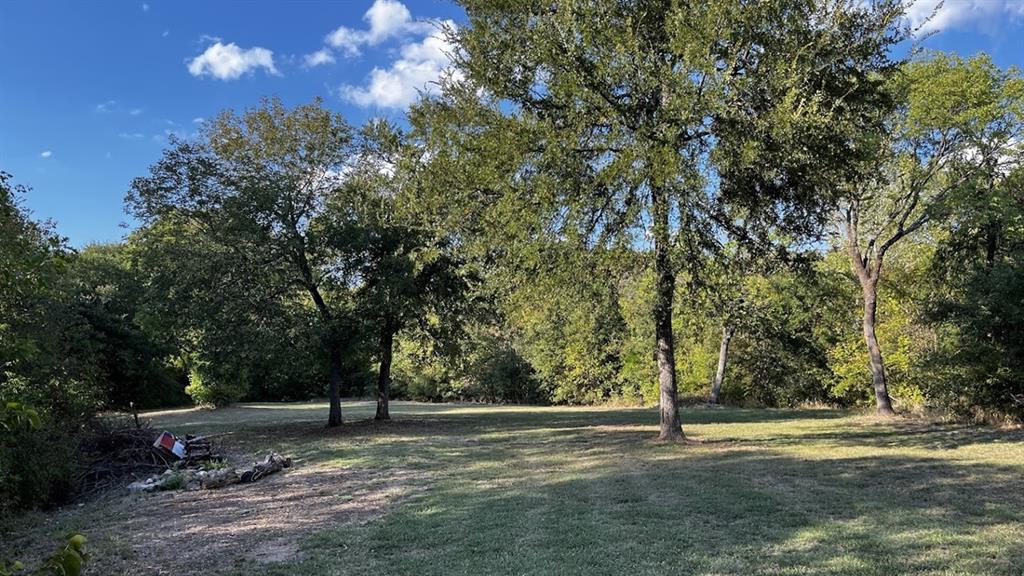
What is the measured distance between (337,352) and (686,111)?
11909mm

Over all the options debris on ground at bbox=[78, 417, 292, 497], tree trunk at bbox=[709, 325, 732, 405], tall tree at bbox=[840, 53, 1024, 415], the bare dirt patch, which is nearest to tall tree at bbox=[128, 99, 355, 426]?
debris on ground at bbox=[78, 417, 292, 497]

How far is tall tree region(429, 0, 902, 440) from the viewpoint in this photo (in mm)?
9625

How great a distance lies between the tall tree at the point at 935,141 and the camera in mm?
A: 16188

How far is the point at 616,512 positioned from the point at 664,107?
644cm

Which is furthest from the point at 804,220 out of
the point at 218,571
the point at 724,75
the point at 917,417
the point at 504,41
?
the point at 218,571

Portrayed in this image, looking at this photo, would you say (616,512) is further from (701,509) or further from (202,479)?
(202,479)

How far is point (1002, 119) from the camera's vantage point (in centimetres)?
1652

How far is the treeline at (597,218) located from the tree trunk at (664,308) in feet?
0.17

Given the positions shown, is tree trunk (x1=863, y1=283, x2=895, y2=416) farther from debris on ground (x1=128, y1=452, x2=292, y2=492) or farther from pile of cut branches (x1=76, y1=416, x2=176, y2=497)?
pile of cut branches (x1=76, y1=416, x2=176, y2=497)

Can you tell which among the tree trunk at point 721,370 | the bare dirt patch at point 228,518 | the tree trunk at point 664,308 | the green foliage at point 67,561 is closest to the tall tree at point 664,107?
the tree trunk at point 664,308

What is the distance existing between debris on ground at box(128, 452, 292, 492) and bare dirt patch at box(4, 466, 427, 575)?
258 mm

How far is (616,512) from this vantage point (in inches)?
260

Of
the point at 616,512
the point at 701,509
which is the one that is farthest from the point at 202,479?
the point at 701,509

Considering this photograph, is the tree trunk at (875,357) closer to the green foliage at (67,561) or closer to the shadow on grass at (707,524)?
the shadow on grass at (707,524)
